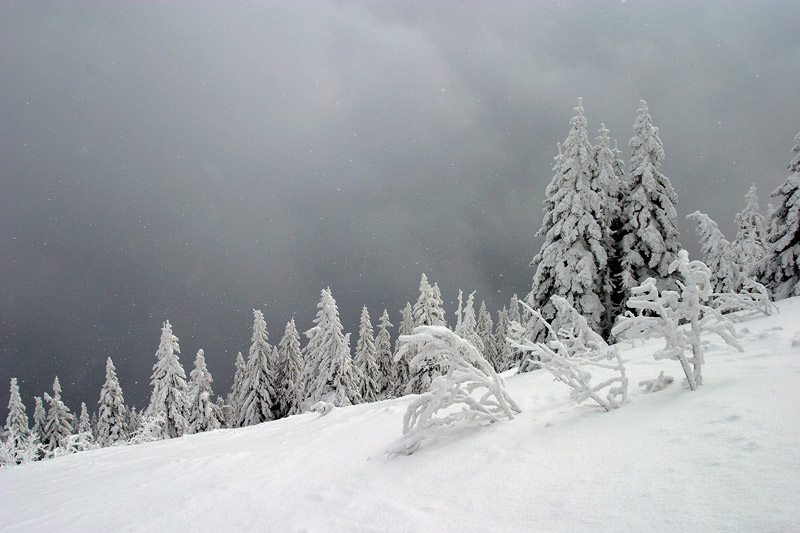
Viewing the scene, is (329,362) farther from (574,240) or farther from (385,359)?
(574,240)

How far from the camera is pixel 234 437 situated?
9852 mm

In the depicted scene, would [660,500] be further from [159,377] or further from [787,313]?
[159,377]

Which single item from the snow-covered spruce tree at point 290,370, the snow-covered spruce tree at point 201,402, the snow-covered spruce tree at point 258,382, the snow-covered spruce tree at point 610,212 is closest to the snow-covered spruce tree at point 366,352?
the snow-covered spruce tree at point 290,370

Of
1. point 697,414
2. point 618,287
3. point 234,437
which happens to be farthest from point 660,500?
point 618,287

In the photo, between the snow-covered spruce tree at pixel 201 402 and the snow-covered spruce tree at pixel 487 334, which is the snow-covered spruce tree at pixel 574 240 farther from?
the snow-covered spruce tree at pixel 487 334

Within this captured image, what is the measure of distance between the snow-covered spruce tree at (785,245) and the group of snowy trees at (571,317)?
4 cm

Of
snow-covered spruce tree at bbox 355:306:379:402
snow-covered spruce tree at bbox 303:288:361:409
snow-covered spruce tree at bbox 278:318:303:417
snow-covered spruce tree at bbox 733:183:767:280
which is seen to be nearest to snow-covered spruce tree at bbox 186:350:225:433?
snow-covered spruce tree at bbox 278:318:303:417

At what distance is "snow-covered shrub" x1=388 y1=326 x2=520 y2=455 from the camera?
15.1 feet

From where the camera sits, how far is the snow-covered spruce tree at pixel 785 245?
44.8ft

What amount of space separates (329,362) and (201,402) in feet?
43.5

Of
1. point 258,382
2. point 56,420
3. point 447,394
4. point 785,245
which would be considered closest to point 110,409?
point 56,420

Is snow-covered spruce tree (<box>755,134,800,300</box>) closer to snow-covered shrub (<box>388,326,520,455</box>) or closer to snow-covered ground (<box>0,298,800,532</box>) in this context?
snow-covered ground (<box>0,298,800,532</box>)

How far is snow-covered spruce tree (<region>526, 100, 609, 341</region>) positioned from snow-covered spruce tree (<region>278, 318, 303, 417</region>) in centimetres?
2611

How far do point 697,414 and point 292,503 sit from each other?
3545mm
